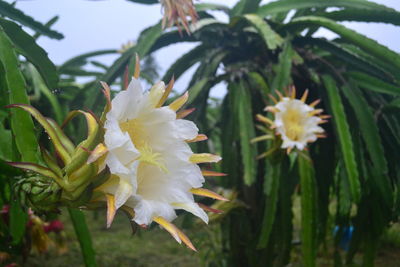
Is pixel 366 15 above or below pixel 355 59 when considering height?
above

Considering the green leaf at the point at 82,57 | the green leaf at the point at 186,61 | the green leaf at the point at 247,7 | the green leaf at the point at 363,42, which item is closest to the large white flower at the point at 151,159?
the green leaf at the point at 363,42

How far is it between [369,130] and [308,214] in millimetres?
316

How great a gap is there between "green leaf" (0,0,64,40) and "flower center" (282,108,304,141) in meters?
0.56

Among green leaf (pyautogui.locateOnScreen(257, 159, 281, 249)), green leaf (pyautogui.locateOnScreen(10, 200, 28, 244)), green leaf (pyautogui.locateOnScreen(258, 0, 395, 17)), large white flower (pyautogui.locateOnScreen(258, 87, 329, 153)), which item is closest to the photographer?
green leaf (pyautogui.locateOnScreen(10, 200, 28, 244))

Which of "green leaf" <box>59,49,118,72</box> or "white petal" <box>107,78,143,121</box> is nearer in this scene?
"white petal" <box>107,78,143,121</box>

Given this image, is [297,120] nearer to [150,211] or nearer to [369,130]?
[369,130]

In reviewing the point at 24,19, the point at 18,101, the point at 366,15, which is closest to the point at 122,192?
the point at 18,101

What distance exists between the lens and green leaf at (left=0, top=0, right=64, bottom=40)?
0.75 meters

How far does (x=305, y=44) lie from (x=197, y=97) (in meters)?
0.45

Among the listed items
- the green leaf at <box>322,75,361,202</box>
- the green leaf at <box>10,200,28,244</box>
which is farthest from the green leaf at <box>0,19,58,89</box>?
the green leaf at <box>322,75,361,202</box>

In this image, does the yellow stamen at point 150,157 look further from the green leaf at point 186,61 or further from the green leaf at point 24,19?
the green leaf at point 186,61

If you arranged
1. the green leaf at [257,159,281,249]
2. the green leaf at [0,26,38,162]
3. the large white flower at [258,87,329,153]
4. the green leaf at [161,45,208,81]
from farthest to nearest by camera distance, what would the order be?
the green leaf at [161,45,208,81] → the green leaf at [257,159,281,249] → the large white flower at [258,87,329,153] → the green leaf at [0,26,38,162]

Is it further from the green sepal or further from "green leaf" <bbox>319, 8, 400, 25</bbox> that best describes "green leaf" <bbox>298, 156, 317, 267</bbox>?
the green sepal

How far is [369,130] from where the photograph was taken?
124cm
